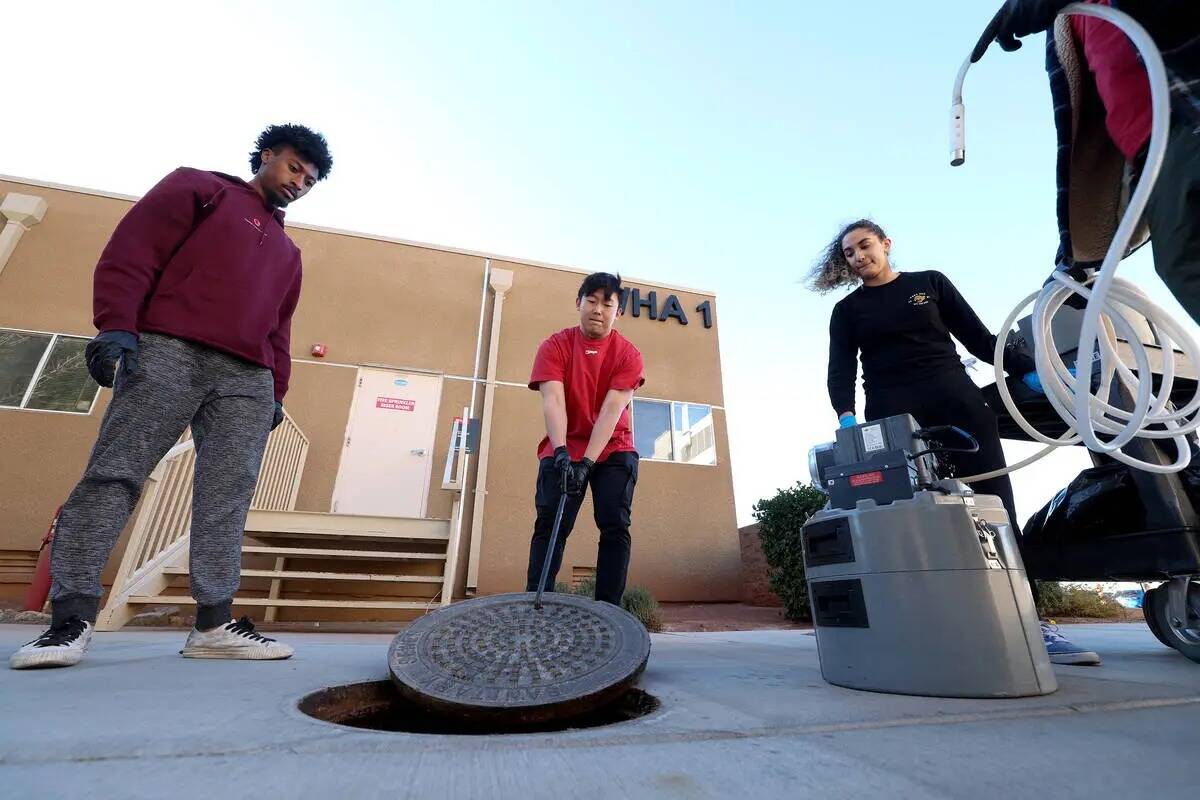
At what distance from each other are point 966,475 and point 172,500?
4636 millimetres

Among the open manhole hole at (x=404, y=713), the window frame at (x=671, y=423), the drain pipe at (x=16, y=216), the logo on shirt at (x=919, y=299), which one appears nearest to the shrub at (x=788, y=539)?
the window frame at (x=671, y=423)

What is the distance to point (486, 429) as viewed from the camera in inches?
225

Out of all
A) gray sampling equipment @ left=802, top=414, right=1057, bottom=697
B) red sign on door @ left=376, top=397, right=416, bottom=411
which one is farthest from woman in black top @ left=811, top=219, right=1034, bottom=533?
red sign on door @ left=376, top=397, right=416, bottom=411

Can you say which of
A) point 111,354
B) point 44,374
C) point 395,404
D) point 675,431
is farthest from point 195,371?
point 44,374

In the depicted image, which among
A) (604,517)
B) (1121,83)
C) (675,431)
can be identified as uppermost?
(675,431)

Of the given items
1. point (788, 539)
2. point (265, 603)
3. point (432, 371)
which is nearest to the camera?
point (265, 603)

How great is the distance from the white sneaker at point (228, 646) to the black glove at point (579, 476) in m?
0.97

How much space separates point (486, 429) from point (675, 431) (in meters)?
2.19

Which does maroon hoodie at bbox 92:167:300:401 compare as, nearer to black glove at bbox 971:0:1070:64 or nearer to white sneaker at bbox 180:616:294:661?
→ white sneaker at bbox 180:616:294:661

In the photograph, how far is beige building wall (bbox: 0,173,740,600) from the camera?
4.97 meters

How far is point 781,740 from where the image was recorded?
74cm

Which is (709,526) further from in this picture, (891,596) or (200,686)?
(200,686)

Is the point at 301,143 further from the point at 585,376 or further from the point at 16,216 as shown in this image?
the point at 16,216

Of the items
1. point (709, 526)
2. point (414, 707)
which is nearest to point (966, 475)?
point (414, 707)
